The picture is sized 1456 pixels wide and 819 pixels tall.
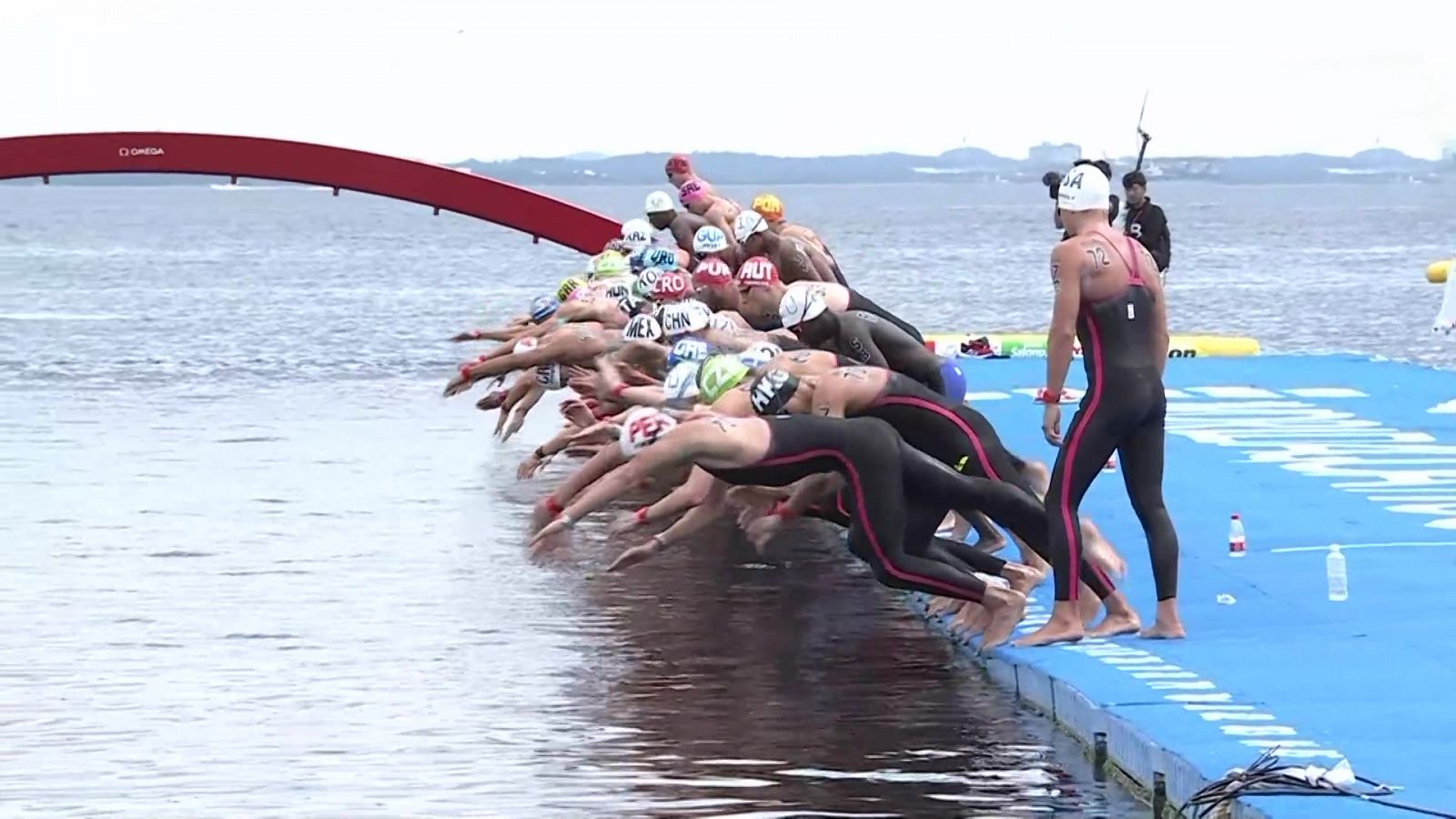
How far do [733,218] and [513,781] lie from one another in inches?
425

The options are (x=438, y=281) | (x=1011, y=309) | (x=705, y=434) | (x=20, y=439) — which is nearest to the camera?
(x=705, y=434)

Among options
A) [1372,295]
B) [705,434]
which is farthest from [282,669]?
[1372,295]

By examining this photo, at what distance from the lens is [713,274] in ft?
52.9

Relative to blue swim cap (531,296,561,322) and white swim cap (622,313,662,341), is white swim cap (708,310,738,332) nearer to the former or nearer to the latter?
white swim cap (622,313,662,341)

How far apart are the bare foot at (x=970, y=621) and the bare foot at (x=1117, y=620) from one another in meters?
0.76

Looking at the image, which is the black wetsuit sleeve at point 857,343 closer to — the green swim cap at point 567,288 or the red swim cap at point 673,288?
the red swim cap at point 673,288

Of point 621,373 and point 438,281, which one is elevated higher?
point 621,373

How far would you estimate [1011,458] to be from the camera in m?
12.2

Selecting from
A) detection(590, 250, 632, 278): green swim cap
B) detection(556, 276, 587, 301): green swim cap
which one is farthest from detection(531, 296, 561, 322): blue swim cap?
detection(590, 250, 632, 278): green swim cap

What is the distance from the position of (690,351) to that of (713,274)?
8.39 ft

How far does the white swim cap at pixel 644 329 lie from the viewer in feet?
51.4

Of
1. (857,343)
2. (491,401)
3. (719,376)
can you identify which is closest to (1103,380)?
(719,376)

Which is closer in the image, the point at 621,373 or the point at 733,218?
the point at 621,373

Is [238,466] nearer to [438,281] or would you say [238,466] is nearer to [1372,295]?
[1372,295]
